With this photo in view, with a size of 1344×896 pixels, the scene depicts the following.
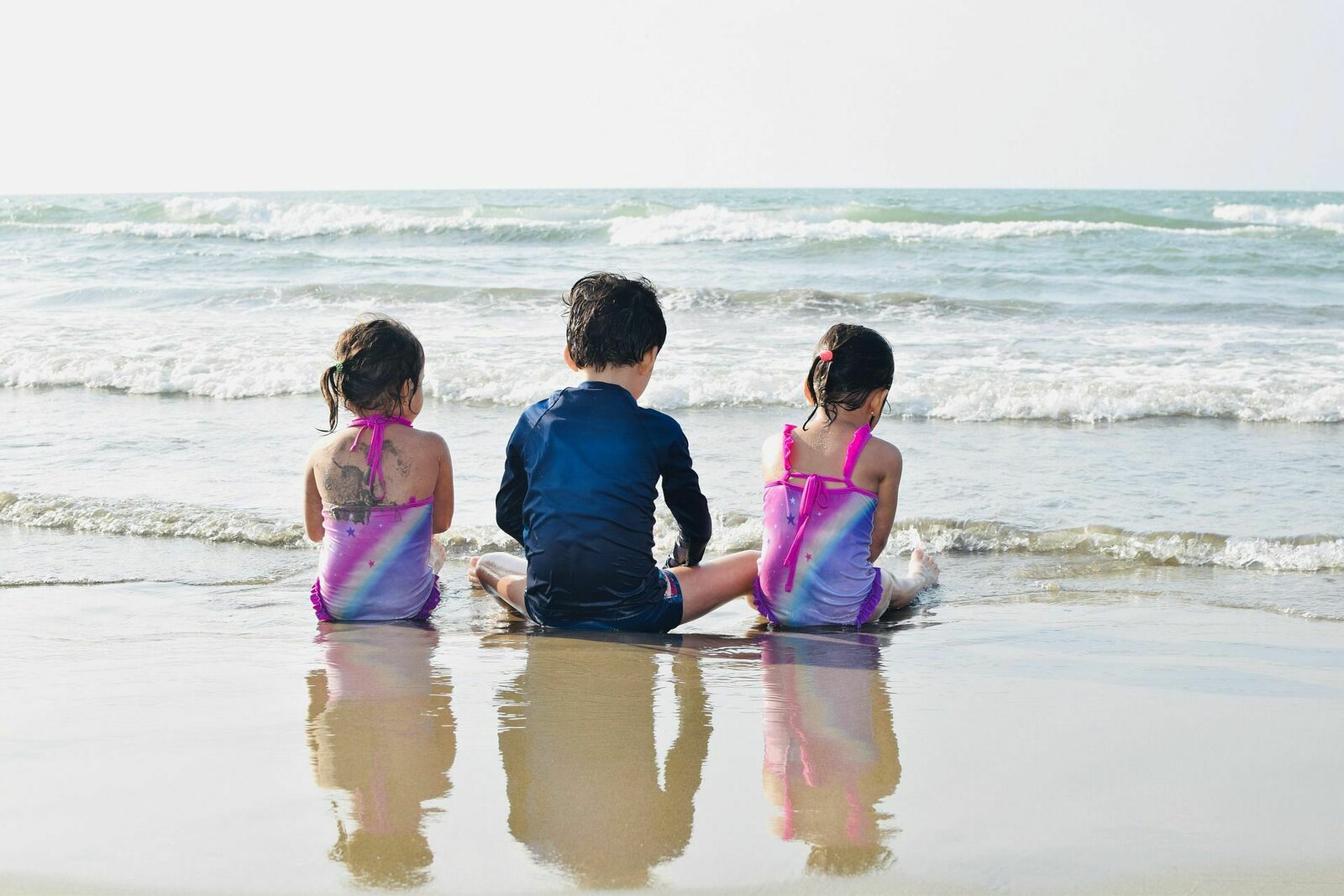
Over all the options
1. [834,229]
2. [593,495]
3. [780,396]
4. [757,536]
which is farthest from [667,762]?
[834,229]

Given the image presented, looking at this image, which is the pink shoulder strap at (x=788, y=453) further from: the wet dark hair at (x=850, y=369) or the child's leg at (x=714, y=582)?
the child's leg at (x=714, y=582)

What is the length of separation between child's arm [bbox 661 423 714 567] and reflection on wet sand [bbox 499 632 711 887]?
41 cm

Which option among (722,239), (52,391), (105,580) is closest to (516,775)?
(105,580)

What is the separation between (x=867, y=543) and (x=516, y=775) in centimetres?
190

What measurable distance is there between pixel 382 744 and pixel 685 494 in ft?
4.30

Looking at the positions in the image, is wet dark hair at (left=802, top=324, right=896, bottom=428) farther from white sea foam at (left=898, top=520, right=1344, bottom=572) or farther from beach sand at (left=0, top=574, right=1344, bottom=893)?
white sea foam at (left=898, top=520, right=1344, bottom=572)

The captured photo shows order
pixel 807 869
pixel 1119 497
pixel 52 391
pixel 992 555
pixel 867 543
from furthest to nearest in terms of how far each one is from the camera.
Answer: pixel 52 391, pixel 1119 497, pixel 992 555, pixel 867 543, pixel 807 869

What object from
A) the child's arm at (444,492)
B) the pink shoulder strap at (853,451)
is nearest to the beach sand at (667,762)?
the child's arm at (444,492)

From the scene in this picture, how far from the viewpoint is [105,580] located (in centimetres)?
436

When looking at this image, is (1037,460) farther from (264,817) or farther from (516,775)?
(264,817)

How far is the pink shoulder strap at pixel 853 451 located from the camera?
3.77 m

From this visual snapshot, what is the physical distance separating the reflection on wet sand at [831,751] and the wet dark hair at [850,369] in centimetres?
78

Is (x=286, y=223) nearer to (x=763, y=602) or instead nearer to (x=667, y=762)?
(x=763, y=602)

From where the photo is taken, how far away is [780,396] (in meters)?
7.99
